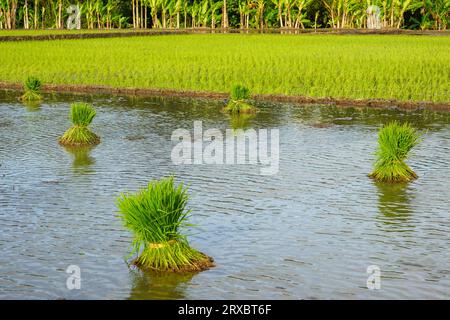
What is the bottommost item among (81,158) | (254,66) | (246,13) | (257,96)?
(81,158)

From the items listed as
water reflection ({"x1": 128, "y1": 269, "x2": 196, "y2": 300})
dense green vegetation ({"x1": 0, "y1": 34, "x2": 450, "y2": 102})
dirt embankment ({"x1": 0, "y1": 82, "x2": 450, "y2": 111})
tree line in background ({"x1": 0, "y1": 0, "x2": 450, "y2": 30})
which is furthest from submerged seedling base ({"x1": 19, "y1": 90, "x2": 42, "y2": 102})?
tree line in background ({"x1": 0, "y1": 0, "x2": 450, "y2": 30})

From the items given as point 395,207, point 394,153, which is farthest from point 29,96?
point 395,207

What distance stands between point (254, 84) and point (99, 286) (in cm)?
1940

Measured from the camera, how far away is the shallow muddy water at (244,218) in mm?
8883

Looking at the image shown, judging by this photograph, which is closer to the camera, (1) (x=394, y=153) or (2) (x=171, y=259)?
(2) (x=171, y=259)

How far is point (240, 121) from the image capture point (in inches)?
809

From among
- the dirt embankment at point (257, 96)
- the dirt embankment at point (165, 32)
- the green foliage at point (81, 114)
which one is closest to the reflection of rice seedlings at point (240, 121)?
the dirt embankment at point (257, 96)

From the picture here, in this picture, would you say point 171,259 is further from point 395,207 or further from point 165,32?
point 165,32

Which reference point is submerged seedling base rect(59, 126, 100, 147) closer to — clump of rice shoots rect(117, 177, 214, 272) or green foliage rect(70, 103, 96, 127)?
green foliage rect(70, 103, 96, 127)

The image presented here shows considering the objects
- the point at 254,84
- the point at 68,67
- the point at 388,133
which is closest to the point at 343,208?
the point at 388,133

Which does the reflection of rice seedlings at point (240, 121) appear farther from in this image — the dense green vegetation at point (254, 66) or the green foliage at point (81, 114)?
the dense green vegetation at point (254, 66)

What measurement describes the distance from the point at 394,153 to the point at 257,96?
11.6 metres

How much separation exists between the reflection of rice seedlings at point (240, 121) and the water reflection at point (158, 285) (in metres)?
10.4

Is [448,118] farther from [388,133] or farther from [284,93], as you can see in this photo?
[388,133]
